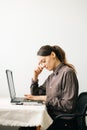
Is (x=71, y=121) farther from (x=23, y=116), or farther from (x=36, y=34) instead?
(x=36, y=34)

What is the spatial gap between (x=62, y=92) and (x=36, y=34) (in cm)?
109

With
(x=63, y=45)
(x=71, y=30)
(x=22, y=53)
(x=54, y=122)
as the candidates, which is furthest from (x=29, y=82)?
(x=54, y=122)

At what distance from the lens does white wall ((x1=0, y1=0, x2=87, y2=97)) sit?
123 inches

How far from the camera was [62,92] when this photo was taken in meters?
2.28

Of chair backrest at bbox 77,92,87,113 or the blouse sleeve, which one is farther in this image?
chair backrest at bbox 77,92,87,113

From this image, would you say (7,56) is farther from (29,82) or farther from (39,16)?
(39,16)

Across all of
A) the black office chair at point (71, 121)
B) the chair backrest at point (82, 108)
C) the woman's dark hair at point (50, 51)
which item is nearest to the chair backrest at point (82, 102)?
the chair backrest at point (82, 108)

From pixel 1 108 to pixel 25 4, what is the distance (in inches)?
62.2

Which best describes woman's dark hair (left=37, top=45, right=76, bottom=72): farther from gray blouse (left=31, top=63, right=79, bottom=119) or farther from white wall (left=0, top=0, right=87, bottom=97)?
white wall (left=0, top=0, right=87, bottom=97)

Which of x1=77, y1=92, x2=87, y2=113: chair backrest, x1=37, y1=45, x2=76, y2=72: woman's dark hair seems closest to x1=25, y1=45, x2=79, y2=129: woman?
x1=37, y1=45, x2=76, y2=72: woman's dark hair

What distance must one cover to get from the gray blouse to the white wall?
2.52ft

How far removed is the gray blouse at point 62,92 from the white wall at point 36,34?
2.52 feet

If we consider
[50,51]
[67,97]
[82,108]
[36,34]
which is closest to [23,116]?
[67,97]

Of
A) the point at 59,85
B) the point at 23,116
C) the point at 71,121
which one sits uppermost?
the point at 59,85
